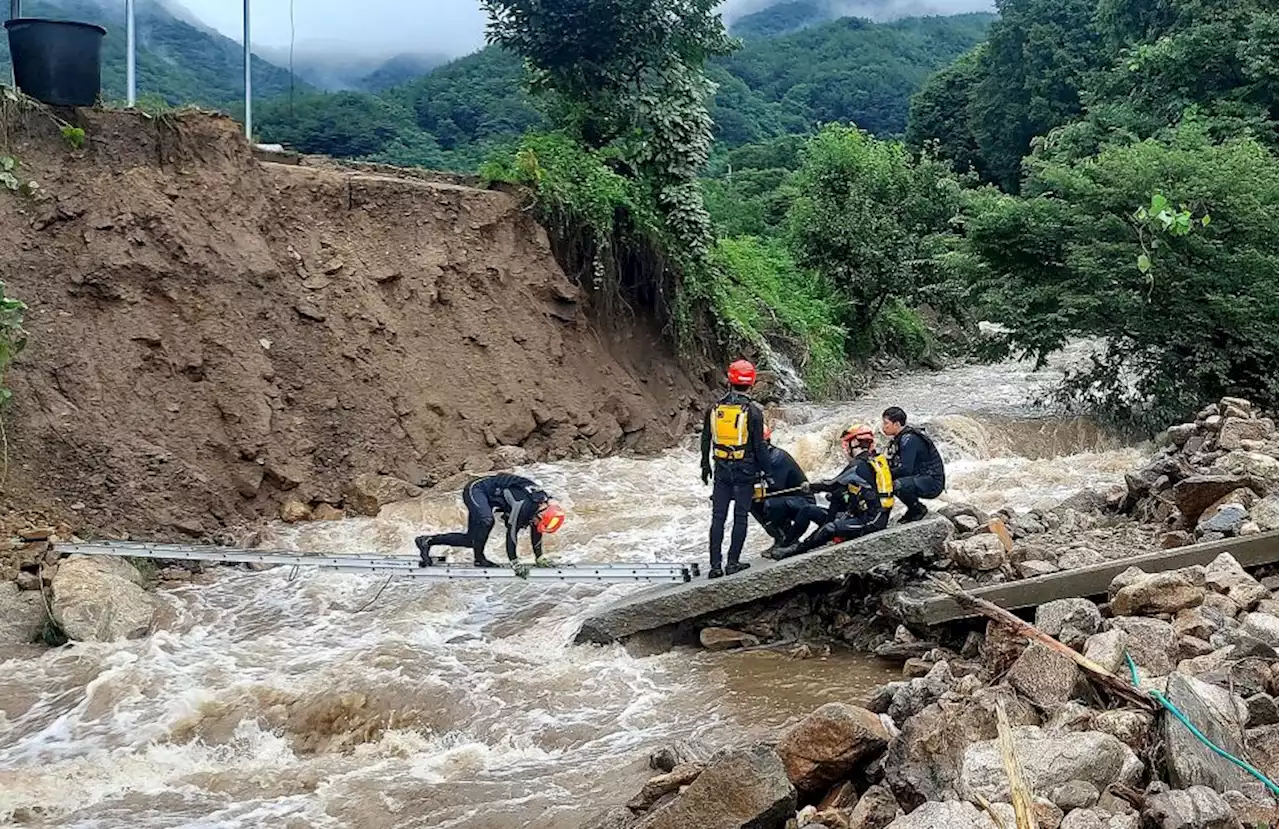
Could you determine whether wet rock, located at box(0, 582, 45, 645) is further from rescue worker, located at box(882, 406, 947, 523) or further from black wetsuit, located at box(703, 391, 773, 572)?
rescue worker, located at box(882, 406, 947, 523)

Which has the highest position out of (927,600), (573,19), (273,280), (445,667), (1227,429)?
(573,19)

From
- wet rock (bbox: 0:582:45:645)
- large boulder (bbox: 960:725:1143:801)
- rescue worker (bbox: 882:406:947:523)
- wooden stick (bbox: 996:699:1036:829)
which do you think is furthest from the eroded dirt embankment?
wooden stick (bbox: 996:699:1036:829)

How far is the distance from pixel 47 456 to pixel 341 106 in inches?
962

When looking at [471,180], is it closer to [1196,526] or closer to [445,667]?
[445,667]

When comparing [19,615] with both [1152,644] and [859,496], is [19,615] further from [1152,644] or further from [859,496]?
[1152,644]

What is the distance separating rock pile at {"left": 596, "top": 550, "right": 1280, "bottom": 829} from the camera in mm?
4352

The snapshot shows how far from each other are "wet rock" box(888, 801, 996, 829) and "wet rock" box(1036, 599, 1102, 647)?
219 cm

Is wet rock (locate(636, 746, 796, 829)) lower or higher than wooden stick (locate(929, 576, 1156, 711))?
lower

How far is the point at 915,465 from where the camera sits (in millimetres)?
8938

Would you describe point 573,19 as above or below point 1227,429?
above

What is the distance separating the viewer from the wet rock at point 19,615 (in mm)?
8703

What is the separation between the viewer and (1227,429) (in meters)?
11.2

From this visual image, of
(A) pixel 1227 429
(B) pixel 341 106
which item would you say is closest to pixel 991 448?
(A) pixel 1227 429

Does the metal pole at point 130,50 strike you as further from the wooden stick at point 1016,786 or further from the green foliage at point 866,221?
the green foliage at point 866,221
